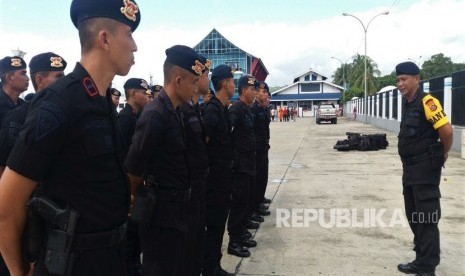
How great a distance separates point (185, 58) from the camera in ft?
8.78

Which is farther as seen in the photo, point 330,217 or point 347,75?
point 347,75

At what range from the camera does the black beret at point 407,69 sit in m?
3.79

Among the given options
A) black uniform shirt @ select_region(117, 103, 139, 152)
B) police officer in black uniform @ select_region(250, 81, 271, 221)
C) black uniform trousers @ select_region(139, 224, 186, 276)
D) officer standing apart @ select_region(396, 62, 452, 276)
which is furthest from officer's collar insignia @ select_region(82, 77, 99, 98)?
police officer in black uniform @ select_region(250, 81, 271, 221)

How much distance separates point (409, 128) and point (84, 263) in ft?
10.6

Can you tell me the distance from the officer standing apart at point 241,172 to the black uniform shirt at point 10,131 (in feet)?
7.59

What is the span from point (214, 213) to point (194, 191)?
92cm

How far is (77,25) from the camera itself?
64.8 inches

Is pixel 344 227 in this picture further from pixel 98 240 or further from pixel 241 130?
pixel 98 240

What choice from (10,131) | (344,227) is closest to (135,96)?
(10,131)

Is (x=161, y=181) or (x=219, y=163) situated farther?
(x=219, y=163)

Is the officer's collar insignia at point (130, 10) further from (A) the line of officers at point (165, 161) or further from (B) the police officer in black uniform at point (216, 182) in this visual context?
(B) the police officer in black uniform at point (216, 182)

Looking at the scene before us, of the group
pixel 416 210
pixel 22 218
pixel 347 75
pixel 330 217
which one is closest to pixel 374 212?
pixel 330 217

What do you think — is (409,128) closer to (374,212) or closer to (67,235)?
(374,212)

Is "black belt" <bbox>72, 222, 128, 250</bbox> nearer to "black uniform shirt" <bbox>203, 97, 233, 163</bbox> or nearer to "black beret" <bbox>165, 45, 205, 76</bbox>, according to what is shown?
"black beret" <bbox>165, 45, 205, 76</bbox>
